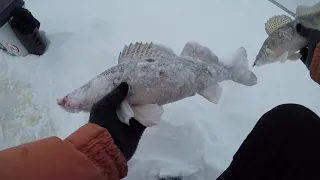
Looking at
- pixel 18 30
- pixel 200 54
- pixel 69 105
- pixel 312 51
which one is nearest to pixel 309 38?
pixel 312 51

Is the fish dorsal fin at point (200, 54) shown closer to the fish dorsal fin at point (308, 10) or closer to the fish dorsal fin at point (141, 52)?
the fish dorsal fin at point (141, 52)

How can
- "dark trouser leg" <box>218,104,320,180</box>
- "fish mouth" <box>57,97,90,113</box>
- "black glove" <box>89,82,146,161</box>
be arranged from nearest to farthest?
"dark trouser leg" <box>218,104,320,180</box> → "black glove" <box>89,82,146,161</box> → "fish mouth" <box>57,97,90,113</box>

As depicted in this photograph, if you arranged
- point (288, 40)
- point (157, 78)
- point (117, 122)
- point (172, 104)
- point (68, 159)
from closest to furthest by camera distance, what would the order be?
point (68, 159) → point (117, 122) → point (157, 78) → point (288, 40) → point (172, 104)

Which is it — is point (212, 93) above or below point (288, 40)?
below

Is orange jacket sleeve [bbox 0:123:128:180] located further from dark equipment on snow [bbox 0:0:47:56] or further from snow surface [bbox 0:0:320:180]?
dark equipment on snow [bbox 0:0:47:56]

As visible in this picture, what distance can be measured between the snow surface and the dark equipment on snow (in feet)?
0.18

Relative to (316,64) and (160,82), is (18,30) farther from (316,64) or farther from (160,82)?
(316,64)

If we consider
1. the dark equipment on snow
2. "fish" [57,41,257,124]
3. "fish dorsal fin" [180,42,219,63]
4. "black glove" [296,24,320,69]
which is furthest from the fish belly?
the dark equipment on snow

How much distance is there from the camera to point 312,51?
3.19 ft

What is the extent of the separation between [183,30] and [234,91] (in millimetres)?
472

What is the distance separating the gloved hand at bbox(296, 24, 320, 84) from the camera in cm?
90

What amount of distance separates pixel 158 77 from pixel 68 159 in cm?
47

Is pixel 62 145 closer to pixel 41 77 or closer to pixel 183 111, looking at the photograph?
pixel 183 111

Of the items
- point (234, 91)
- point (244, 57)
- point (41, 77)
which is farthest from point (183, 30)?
point (41, 77)
